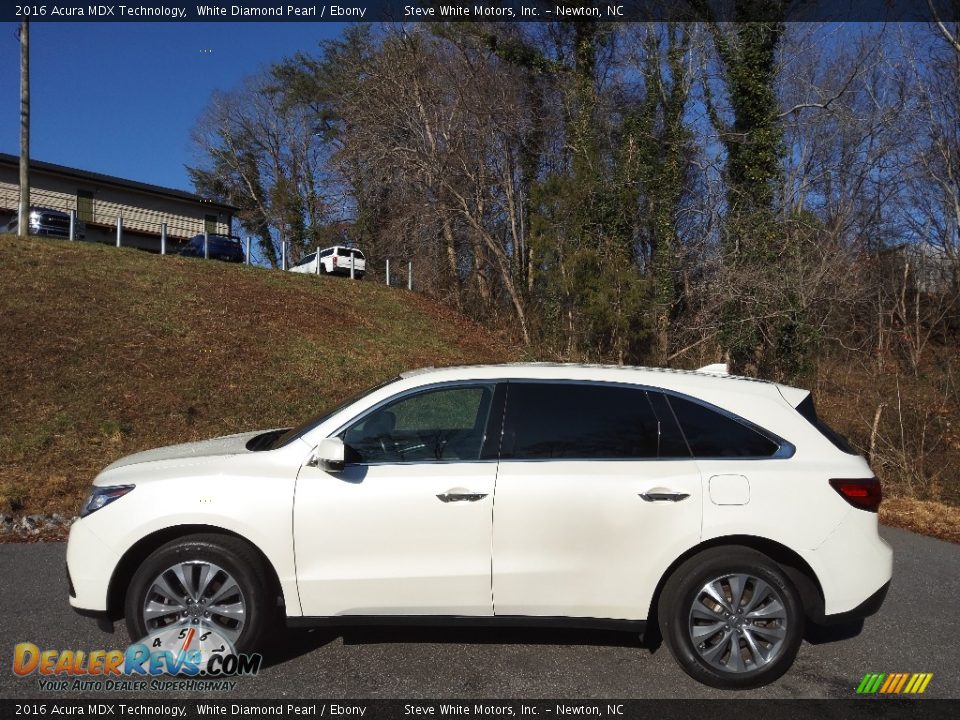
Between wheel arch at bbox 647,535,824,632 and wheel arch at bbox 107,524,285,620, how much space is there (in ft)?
6.65

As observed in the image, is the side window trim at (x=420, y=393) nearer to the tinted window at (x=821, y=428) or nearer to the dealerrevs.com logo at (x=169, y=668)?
the dealerrevs.com logo at (x=169, y=668)

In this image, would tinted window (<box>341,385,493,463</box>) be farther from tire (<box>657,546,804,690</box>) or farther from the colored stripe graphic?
the colored stripe graphic

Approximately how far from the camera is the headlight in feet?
12.8

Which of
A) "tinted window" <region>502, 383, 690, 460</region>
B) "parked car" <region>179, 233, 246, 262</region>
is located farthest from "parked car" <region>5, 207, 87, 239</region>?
"tinted window" <region>502, 383, 690, 460</region>

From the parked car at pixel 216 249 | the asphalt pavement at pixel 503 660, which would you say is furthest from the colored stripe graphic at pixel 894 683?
the parked car at pixel 216 249

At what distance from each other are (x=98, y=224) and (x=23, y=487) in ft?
107

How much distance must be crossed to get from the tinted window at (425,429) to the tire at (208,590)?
0.80 meters

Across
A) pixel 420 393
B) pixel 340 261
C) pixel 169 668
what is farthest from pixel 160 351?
pixel 340 261

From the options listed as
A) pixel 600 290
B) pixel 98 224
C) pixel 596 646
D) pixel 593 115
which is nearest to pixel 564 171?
pixel 593 115

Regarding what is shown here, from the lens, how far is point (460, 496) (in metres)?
3.76

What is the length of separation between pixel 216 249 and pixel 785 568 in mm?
26657

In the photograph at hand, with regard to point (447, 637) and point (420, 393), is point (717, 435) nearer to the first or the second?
point (420, 393)
